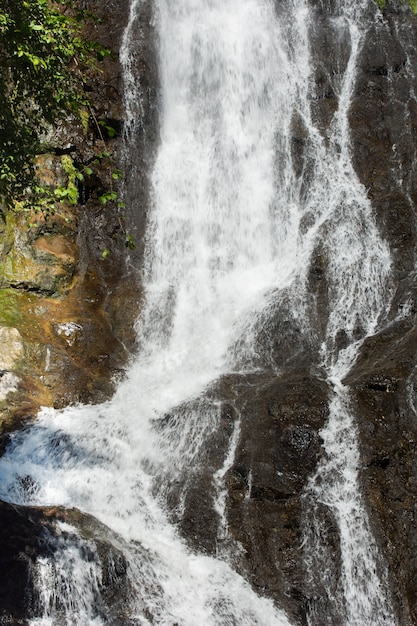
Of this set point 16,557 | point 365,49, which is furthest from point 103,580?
point 365,49

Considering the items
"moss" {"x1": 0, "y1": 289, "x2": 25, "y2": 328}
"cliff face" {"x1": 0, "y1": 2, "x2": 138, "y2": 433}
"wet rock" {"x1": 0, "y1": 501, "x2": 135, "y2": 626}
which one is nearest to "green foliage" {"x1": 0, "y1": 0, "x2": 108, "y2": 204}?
"cliff face" {"x1": 0, "y1": 2, "x2": 138, "y2": 433}

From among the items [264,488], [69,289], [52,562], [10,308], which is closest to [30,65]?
[52,562]

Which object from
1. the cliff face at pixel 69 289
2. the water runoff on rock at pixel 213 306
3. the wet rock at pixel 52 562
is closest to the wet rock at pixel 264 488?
the water runoff on rock at pixel 213 306

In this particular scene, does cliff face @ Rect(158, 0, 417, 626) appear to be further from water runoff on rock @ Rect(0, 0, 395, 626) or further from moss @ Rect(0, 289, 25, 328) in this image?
moss @ Rect(0, 289, 25, 328)

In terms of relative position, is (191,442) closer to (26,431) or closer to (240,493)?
(240,493)

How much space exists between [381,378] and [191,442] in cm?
311

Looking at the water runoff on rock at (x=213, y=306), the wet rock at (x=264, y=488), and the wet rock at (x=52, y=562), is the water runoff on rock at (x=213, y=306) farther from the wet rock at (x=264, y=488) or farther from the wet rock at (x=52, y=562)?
the wet rock at (x=264, y=488)

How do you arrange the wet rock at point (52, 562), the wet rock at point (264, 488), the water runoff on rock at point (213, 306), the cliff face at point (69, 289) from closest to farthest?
the wet rock at point (52, 562) < the water runoff on rock at point (213, 306) < the wet rock at point (264, 488) < the cliff face at point (69, 289)

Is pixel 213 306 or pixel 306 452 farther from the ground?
pixel 213 306

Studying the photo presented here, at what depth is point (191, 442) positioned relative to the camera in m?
9.04

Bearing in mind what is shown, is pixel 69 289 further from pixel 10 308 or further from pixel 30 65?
pixel 30 65

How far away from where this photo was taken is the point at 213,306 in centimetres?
1192

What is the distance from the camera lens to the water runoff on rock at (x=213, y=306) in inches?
295

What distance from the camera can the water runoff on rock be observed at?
24.6 ft
